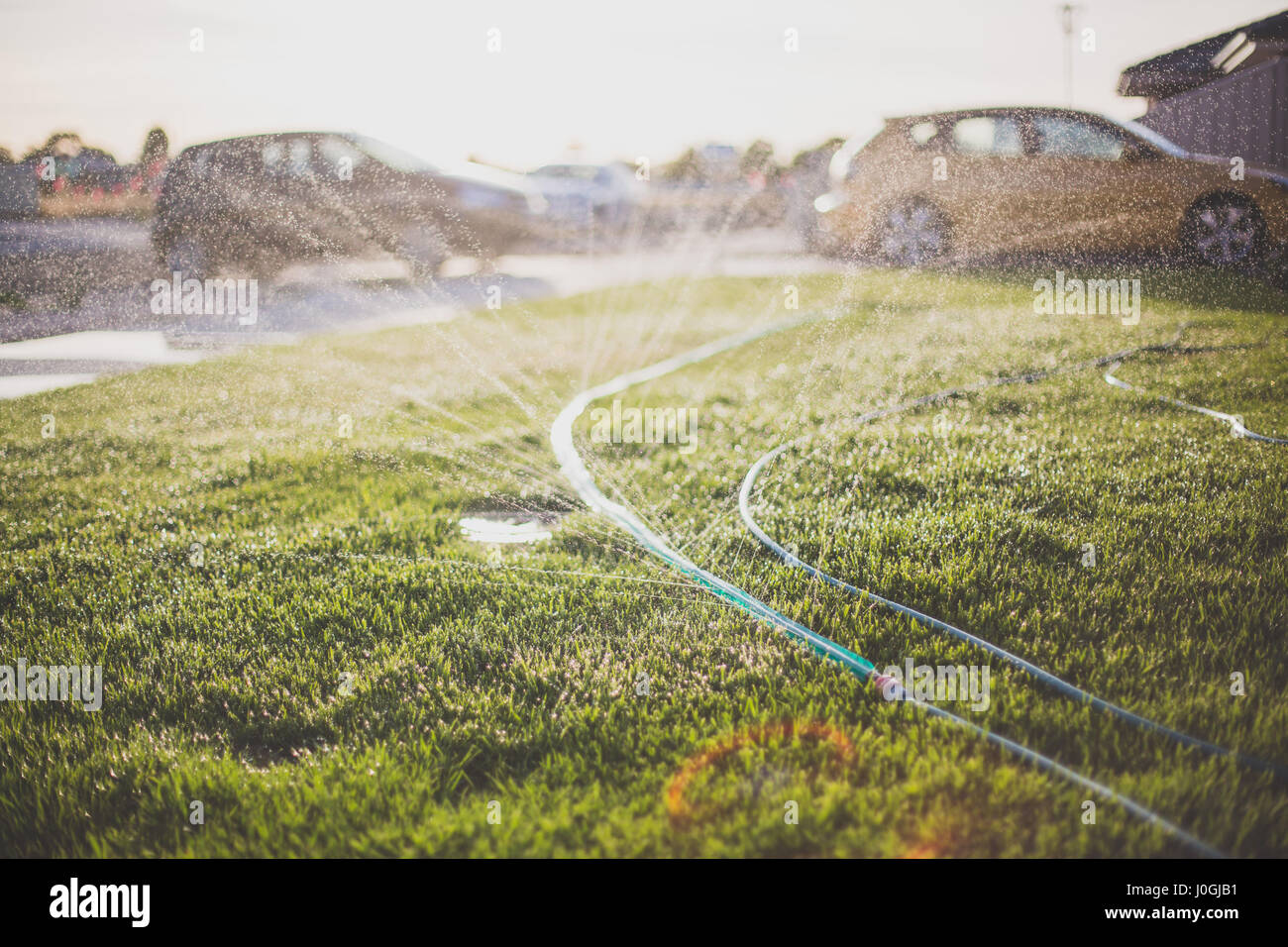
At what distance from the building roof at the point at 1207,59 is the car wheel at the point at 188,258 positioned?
1433 centimetres

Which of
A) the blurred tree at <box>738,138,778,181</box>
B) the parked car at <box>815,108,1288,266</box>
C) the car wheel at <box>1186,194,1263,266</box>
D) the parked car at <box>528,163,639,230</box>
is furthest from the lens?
the blurred tree at <box>738,138,778,181</box>

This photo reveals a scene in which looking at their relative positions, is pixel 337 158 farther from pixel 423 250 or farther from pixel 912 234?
pixel 912 234

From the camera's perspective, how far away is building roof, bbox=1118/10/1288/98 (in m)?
12.1

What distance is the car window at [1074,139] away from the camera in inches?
373

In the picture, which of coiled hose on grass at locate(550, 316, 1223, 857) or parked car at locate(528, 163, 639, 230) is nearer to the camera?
coiled hose on grass at locate(550, 316, 1223, 857)

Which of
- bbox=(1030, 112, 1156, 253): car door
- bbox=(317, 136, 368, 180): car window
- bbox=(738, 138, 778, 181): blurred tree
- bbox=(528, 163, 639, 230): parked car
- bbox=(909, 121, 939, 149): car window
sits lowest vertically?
bbox=(1030, 112, 1156, 253): car door

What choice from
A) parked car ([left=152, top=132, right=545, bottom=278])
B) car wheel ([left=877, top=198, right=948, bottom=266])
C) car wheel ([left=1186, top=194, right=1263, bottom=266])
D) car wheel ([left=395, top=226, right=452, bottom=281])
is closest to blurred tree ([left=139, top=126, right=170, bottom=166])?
parked car ([left=152, top=132, right=545, bottom=278])

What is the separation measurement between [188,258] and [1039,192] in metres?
9.78

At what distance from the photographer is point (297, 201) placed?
10.2 m

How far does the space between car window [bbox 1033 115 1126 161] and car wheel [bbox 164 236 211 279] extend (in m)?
9.75

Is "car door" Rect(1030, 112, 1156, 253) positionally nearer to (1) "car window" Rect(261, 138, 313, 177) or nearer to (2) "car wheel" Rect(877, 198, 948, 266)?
(2) "car wheel" Rect(877, 198, 948, 266)

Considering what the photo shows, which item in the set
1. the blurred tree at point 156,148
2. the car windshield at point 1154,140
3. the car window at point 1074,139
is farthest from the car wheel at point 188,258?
the car windshield at point 1154,140

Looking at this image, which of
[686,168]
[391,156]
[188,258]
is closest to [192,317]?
[188,258]
